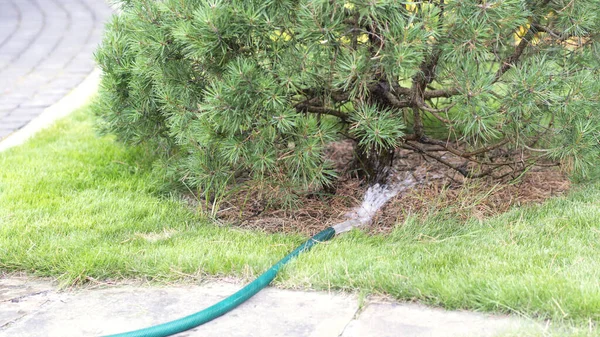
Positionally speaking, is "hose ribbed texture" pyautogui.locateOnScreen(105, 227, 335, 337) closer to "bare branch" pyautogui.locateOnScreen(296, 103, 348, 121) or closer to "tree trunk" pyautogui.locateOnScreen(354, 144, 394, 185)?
"bare branch" pyautogui.locateOnScreen(296, 103, 348, 121)

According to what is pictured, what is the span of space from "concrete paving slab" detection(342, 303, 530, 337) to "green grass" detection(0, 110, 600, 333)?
68 mm

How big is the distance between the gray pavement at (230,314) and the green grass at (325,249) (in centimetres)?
10

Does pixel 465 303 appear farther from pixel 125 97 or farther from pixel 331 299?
pixel 125 97

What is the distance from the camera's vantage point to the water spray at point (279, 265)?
9.08 feet

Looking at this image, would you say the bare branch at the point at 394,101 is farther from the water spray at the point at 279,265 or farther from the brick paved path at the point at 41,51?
the brick paved path at the point at 41,51

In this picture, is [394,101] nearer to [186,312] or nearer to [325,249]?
[325,249]

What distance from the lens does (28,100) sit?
277 inches

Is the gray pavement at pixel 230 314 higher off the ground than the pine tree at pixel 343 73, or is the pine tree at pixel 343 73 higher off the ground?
the pine tree at pixel 343 73

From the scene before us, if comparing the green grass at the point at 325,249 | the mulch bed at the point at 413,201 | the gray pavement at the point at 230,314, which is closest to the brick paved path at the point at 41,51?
the green grass at the point at 325,249

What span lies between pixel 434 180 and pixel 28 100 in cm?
438

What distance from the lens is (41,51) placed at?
8.91 metres

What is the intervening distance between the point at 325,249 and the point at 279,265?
34cm

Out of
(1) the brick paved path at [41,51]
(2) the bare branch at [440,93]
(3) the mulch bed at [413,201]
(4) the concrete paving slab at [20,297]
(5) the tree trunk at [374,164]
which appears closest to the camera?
(4) the concrete paving slab at [20,297]

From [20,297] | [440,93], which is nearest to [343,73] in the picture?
[440,93]
